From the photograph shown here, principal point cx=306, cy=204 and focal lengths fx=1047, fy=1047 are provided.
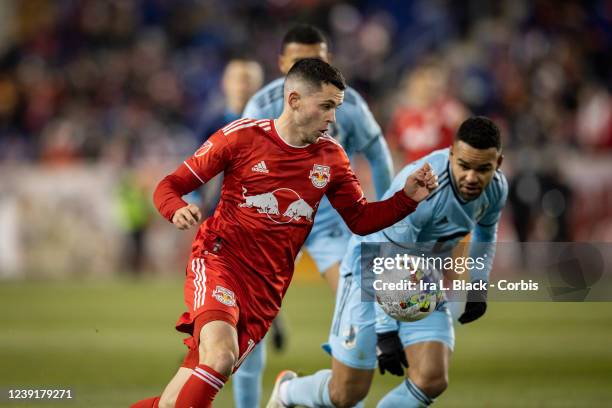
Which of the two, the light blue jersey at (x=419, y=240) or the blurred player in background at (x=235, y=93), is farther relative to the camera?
the blurred player in background at (x=235, y=93)

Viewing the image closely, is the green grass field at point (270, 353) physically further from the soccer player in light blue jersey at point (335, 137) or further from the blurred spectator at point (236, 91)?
the blurred spectator at point (236, 91)

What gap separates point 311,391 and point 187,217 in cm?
189

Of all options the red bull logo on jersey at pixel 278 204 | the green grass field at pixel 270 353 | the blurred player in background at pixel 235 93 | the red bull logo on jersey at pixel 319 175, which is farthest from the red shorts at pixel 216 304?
the blurred player in background at pixel 235 93

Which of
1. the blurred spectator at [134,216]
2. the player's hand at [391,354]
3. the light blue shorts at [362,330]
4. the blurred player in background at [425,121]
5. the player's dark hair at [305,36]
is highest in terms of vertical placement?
the blurred spectator at [134,216]

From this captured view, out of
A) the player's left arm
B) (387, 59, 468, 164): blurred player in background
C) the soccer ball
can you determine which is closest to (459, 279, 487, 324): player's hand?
the player's left arm

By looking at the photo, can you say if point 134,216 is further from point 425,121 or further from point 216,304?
point 216,304

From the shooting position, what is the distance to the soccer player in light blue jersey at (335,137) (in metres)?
6.87

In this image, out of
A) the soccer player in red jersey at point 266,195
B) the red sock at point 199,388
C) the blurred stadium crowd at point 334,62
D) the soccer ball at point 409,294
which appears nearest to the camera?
the red sock at point 199,388

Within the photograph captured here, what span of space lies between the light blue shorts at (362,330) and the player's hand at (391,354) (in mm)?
45

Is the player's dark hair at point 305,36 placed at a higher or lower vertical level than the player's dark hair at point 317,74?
higher

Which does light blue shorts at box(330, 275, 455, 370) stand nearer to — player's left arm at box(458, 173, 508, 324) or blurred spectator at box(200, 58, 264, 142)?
player's left arm at box(458, 173, 508, 324)

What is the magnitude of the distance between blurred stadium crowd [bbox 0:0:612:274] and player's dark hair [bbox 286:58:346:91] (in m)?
11.8

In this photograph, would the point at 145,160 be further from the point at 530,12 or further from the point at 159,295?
the point at 530,12

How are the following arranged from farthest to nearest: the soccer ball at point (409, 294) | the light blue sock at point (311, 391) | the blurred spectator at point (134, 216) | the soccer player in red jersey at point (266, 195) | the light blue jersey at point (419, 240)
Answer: the blurred spectator at point (134, 216) < the light blue sock at point (311, 391) < the light blue jersey at point (419, 240) < the soccer ball at point (409, 294) < the soccer player in red jersey at point (266, 195)
